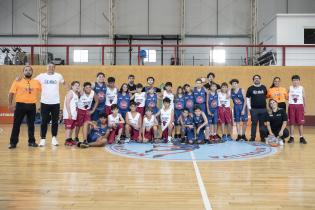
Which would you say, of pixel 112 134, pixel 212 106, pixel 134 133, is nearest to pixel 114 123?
pixel 112 134

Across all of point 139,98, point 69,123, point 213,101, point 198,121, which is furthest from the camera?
point 139,98

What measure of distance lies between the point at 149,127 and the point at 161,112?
494 millimetres

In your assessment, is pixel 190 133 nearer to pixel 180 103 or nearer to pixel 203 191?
pixel 180 103

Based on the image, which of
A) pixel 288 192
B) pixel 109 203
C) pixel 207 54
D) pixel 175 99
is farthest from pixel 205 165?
pixel 207 54

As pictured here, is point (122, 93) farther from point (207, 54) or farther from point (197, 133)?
point (207, 54)

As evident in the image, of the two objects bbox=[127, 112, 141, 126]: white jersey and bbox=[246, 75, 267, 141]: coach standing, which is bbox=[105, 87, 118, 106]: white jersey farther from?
bbox=[246, 75, 267, 141]: coach standing

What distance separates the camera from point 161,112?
850 cm

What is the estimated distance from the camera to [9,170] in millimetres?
5074

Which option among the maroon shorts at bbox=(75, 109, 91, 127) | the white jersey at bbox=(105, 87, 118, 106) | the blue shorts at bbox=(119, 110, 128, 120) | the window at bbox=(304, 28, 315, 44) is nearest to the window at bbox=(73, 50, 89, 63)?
the window at bbox=(304, 28, 315, 44)

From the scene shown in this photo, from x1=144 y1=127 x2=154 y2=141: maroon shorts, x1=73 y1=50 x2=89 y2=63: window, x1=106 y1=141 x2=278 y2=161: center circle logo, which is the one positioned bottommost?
x1=106 y1=141 x2=278 y2=161: center circle logo

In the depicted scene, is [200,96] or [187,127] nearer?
[187,127]

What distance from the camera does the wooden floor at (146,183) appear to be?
3496mm

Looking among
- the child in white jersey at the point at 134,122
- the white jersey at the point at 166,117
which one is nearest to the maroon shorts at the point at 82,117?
the child in white jersey at the point at 134,122

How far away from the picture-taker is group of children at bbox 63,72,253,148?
7.87 meters
